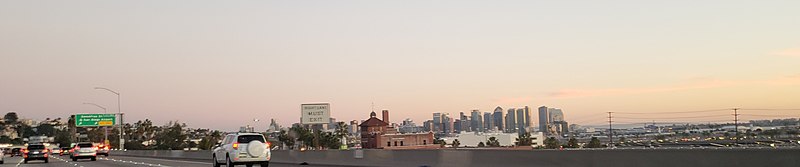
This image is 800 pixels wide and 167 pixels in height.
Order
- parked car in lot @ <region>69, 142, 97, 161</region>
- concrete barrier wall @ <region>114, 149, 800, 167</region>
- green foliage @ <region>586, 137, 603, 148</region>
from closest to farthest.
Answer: concrete barrier wall @ <region>114, 149, 800, 167</region> → green foliage @ <region>586, 137, 603, 148</region> → parked car in lot @ <region>69, 142, 97, 161</region>

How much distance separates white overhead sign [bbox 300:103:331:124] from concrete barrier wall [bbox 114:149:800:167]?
3221 cm

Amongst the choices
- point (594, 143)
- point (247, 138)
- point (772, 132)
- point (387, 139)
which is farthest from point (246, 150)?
point (387, 139)

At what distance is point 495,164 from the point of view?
80.9 feet

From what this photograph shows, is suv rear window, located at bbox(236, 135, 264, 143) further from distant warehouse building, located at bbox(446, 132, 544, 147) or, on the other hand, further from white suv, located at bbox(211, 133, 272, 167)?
distant warehouse building, located at bbox(446, 132, 544, 147)

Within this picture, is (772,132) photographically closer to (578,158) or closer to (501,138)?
(578,158)

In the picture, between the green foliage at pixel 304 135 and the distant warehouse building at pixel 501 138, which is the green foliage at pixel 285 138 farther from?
the distant warehouse building at pixel 501 138

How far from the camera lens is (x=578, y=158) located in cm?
2067

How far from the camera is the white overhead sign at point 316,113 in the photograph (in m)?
70.2

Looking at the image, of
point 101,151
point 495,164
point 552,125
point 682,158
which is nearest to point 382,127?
point 101,151

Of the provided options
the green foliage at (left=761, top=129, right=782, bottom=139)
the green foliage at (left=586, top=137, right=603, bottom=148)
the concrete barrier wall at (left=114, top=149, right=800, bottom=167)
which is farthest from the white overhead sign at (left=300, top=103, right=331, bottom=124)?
the green foliage at (left=761, top=129, right=782, bottom=139)

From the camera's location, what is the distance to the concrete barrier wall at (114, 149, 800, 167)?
1545 centimetres

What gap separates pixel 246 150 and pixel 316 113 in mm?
39036

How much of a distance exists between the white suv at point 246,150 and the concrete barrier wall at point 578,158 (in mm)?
4625

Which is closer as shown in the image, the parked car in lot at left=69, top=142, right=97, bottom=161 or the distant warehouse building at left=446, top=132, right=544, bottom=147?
the distant warehouse building at left=446, top=132, right=544, bottom=147
